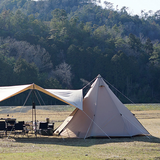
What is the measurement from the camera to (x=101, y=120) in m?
11.5

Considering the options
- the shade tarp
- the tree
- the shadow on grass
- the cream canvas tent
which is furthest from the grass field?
the tree

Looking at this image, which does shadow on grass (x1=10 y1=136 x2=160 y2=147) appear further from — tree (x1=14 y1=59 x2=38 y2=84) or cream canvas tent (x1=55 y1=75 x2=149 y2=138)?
tree (x1=14 y1=59 x2=38 y2=84)

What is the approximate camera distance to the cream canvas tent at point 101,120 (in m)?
11.3

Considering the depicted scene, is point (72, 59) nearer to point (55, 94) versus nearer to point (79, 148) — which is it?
point (55, 94)

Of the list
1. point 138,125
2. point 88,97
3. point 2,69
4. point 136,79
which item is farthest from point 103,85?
point 136,79

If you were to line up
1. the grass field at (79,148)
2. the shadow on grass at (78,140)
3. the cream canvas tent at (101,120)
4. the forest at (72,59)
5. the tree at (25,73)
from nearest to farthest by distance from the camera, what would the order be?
the grass field at (79,148), the shadow on grass at (78,140), the cream canvas tent at (101,120), the tree at (25,73), the forest at (72,59)

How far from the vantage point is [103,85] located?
12.3 meters

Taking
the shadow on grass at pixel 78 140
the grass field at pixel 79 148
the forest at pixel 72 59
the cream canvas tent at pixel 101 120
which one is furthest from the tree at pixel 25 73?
the shadow on grass at pixel 78 140

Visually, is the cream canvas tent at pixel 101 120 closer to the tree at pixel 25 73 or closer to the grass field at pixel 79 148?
the grass field at pixel 79 148

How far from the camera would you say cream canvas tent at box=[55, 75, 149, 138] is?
37.1ft

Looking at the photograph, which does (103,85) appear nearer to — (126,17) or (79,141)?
(79,141)

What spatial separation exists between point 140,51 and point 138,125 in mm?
48655

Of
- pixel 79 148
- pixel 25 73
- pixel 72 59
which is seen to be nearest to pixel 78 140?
pixel 79 148

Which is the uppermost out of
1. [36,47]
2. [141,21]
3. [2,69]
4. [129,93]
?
[141,21]
